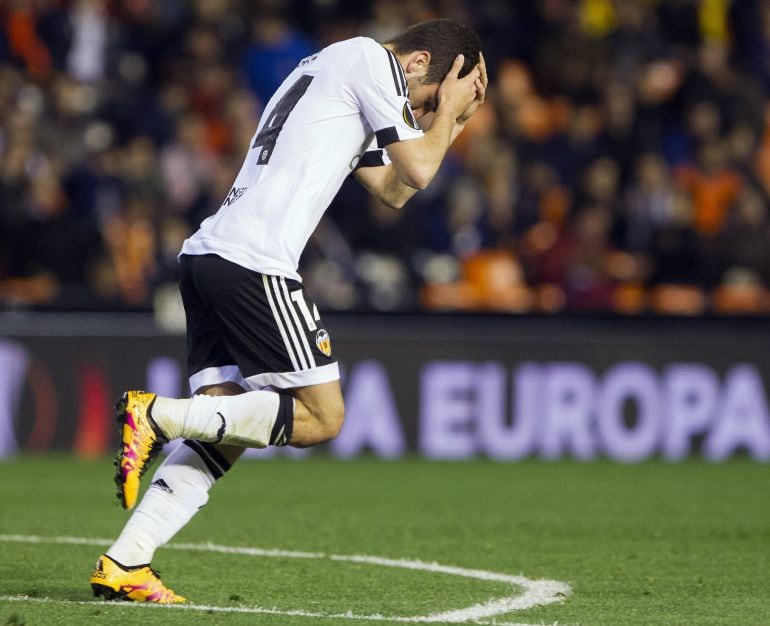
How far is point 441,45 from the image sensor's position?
535 centimetres

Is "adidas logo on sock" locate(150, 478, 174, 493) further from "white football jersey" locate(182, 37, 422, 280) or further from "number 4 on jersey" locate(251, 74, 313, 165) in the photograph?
"number 4 on jersey" locate(251, 74, 313, 165)

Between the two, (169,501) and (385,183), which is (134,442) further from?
(385,183)

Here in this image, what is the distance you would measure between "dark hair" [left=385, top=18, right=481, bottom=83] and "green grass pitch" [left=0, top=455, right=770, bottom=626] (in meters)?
1.84

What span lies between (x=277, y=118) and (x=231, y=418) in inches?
41.4

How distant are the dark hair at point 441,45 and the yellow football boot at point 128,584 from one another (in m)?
1.96

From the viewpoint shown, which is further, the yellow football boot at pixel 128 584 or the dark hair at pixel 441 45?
the dark hair at pixel 441 45

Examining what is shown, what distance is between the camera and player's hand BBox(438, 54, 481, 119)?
529 centimetres

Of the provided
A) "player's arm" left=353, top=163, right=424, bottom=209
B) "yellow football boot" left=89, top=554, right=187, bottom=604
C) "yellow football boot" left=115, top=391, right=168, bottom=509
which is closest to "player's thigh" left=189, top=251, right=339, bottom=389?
"yellow football boot" left=115, top=391, right=168, bottom=509

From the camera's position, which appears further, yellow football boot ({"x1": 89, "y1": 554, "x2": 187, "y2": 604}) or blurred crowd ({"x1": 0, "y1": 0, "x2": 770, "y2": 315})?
blurred crowd ({"x1": 0, "y1": 0, "x2": 770, "y2": 315})

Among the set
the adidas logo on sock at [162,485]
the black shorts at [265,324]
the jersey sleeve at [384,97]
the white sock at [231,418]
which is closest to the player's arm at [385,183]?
the jersey sleeve at [384,97]

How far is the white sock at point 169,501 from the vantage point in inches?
201

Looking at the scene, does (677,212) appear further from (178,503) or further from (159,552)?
(178,503)

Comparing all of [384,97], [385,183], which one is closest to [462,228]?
[385,183]

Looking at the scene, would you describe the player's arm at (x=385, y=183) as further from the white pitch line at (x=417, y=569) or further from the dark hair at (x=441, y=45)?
the white pitch line at (x=417, y=569)
